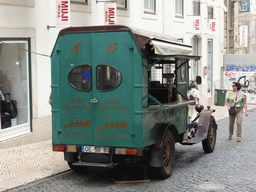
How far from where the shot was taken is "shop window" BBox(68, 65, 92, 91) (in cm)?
791

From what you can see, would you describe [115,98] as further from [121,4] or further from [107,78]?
[121,4]

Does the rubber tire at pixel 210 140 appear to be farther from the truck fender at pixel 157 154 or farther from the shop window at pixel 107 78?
the shop window at pixel 107 78

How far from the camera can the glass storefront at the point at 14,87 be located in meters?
11.6

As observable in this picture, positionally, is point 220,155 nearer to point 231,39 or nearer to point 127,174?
point 127,174

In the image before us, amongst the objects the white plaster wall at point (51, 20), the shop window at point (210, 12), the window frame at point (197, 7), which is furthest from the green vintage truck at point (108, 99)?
the shop window at point (210, 12)

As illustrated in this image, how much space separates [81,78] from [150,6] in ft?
39.2

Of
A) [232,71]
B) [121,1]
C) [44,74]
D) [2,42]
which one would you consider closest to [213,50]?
[232,71]

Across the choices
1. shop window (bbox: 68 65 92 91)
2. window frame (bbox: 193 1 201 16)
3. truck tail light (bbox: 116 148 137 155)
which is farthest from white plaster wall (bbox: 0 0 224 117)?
truck tail light (bbox: 116 148 137 155)

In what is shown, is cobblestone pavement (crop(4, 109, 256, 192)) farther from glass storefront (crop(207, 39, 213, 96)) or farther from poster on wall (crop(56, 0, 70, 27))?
glass storefront (crop(207, 39, 213, 96))

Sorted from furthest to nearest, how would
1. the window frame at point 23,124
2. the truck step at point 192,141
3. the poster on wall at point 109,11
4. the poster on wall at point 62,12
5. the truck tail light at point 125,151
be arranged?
the poster on wall at point 109,11 → the poster on wall at point 62,12 → the window frame at point 23,124 → the truck step at point 192,141 → the truck tail light at point 125,151

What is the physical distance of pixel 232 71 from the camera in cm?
2509

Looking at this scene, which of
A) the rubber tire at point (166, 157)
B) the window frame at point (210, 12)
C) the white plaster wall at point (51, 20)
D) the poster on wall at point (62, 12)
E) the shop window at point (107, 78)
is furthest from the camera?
the window frame at point (210, 12)

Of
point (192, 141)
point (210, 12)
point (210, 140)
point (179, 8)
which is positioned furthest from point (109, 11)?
point (210, 12)

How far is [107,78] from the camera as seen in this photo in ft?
25.6
